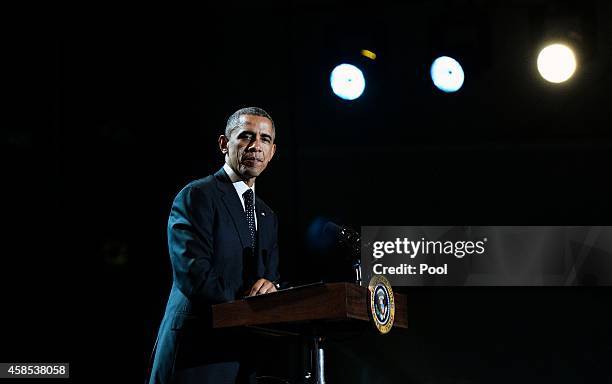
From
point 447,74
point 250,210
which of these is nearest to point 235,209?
point 250,210

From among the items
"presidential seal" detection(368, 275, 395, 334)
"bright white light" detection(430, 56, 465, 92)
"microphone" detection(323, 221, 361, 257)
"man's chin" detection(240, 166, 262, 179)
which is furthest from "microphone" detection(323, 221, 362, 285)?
"bright white light" detection(430, 56, 465, 92)

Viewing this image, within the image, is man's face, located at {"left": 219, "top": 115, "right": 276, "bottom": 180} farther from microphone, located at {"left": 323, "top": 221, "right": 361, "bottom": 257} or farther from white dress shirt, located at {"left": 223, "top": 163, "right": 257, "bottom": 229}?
microphone, located at {"left": 323, "top": 221, "right": 361, "bottom": 257}

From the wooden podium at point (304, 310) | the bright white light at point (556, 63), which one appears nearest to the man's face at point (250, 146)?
the wooden podium at point (304, 310)

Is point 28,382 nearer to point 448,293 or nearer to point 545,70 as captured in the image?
point 448,293

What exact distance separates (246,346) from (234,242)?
0.37 meters

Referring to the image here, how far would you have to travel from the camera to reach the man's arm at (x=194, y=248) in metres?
2.28

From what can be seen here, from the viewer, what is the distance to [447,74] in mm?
4590

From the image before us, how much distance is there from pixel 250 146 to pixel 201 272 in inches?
22.8

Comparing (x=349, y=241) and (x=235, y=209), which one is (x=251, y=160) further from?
(x=349, y=241)

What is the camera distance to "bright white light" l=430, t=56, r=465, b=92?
456cm

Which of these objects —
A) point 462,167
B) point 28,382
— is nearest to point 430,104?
point 462,167

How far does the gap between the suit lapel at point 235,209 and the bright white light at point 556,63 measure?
9.12 feet

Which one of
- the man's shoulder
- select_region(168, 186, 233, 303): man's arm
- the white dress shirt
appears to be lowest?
select_region(168, 186, 233, 303): man's arm

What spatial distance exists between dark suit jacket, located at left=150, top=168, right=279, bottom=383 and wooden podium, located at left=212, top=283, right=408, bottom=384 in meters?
0.18
